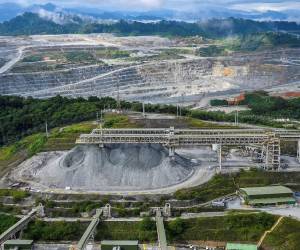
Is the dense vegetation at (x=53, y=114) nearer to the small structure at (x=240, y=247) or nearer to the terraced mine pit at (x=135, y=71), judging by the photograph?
the small structure at (x=240, y=247)

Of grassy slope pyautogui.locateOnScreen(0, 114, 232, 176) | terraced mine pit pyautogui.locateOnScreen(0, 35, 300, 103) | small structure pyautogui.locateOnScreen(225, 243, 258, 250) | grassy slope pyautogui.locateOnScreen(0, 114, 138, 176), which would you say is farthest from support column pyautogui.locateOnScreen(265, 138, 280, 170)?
terraced mine pit pyautogui.locateOnScreen(0, 35, 300, 103)

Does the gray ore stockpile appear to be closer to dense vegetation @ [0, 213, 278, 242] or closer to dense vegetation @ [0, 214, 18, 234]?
dense vegetation @ [0, 214, 18, 234]

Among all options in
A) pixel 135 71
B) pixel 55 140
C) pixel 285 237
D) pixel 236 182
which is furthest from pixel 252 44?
pixel 285 237

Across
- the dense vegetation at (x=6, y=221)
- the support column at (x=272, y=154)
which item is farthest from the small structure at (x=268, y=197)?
the dense vegetation at (x=6, y=221)

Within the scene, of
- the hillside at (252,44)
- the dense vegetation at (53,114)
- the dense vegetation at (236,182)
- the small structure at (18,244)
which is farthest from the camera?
the hillside at (252,44)

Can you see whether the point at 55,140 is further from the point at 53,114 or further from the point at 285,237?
the point at 285,237

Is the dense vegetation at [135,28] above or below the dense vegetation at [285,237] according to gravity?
above
